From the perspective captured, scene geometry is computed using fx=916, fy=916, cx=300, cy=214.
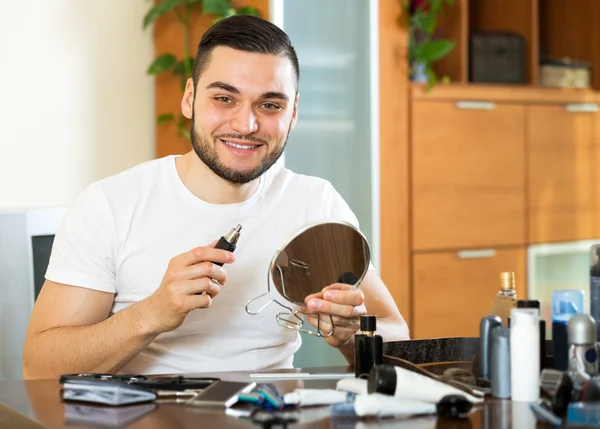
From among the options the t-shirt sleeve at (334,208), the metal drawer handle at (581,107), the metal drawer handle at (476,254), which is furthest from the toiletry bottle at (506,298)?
the metal drawer handle at (581,107)

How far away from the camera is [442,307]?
11.6ft

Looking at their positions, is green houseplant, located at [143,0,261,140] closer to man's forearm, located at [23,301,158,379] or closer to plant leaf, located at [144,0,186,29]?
plant leaf, located at [144,0,186,29]

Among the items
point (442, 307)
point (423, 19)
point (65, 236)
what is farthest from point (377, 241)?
point (65, 236)

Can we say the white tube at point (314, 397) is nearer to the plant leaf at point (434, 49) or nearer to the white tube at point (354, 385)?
the white tube at point (354, 385)

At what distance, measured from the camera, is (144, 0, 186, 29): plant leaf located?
10.4 feet

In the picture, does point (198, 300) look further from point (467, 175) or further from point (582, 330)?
point (467, 175)

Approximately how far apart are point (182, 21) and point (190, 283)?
196cm

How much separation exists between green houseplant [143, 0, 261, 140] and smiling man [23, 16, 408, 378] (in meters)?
1.21

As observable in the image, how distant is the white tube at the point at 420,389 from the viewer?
1.24 meters

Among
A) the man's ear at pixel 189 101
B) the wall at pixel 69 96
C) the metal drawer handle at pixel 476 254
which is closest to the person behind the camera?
the man's ear at pixel 189 101

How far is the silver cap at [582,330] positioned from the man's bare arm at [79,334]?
0.74 m

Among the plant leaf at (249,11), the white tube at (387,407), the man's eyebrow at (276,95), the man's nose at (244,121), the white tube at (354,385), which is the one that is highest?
the plant leaf at (249,11)

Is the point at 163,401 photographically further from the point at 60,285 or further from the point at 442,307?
the point at 442,307

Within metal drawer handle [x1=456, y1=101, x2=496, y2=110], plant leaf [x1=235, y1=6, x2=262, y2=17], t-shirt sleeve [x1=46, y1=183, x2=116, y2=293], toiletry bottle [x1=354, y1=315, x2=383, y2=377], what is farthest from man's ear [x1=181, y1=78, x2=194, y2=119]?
metal drawer handle [x1=456, y1=101, x2=496, y2=110]
